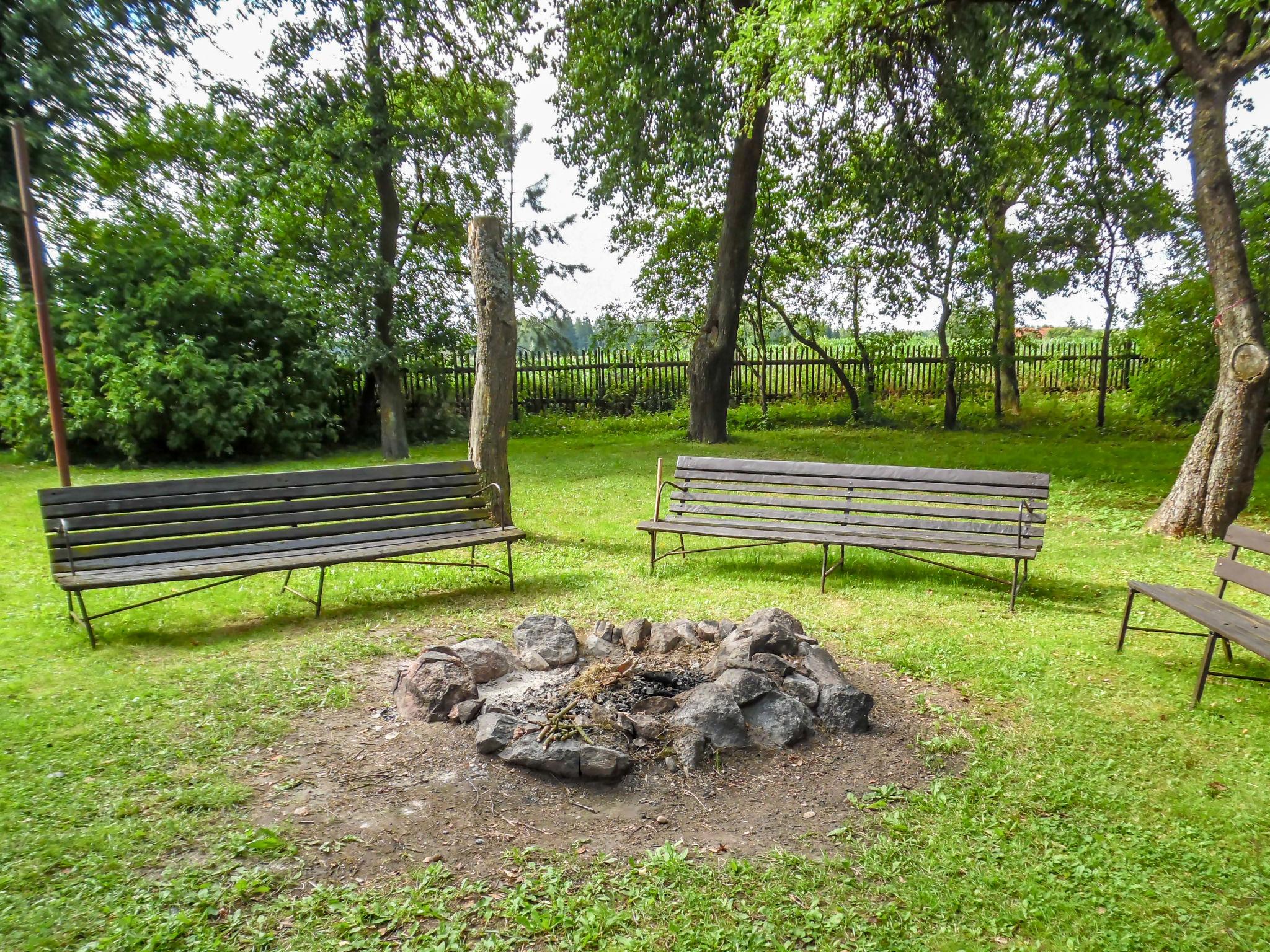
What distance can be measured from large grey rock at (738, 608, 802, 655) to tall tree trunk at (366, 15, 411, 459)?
1086 cm

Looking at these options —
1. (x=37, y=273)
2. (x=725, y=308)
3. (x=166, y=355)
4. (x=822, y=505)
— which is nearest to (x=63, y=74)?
(x=166, y=355)

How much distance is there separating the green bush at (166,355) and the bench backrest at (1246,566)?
12933 mm

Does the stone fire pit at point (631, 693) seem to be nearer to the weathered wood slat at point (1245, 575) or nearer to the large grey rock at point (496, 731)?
the large grey rock at point (496, 731)

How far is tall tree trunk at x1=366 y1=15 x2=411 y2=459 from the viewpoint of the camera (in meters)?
12.9

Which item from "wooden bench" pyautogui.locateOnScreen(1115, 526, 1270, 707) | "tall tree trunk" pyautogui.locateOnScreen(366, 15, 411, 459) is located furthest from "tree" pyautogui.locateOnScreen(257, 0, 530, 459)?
"wooden bench" pyautogui.locateOnScreen(1115, 526, 1270, 707)

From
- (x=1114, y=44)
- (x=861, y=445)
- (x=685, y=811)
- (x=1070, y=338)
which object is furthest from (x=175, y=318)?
(x=1070, y=338)

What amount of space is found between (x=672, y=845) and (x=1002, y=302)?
56.1 feet

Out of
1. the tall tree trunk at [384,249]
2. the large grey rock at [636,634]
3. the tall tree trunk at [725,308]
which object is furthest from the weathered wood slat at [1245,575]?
the tall tree trunk at [384,249]

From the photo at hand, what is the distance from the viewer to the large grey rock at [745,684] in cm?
362

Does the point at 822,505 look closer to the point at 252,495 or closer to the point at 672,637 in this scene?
the point at 672,637

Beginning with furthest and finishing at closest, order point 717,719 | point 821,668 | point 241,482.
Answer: point 241,482 → point 821,668 → point 717,719

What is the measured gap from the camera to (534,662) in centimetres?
421

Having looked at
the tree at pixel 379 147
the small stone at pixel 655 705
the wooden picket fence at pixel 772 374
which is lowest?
the small stone at pixel 655 705

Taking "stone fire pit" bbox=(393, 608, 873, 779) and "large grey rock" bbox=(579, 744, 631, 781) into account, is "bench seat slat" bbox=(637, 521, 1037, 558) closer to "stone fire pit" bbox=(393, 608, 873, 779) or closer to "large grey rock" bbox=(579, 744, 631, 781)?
"stone fire pit" bbox=(393, 608, 873, 779)
